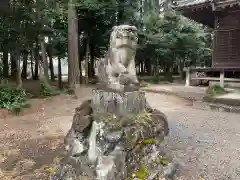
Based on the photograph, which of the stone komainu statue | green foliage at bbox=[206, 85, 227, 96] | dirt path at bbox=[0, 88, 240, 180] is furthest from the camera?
green foliage at bbox=[206, 85, 227, 96]

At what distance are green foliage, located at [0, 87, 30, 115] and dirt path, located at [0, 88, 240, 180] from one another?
383mm

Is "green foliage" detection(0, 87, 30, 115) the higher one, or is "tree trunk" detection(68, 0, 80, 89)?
"tree trunk" detection(68, 0, 80, 89)

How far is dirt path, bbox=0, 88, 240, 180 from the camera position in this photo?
5354 mm

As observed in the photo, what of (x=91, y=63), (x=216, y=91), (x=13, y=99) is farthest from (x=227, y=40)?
(x=91, y=63)

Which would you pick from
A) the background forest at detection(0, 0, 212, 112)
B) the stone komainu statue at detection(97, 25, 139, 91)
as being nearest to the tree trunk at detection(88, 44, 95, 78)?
the background forest at detection(0, 0, 212, 112)

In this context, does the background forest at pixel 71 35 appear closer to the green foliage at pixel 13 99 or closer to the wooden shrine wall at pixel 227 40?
the green foliage at pixel 13 99

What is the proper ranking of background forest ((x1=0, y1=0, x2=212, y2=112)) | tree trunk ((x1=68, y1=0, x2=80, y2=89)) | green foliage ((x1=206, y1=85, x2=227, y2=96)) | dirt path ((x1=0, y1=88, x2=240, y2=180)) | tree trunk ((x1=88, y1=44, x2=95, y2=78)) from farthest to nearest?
tree trunk ((x1=88, y1=44, x2=95, y2=78)), tree trunk ((x1=68, y1=0, x2=80, y2=89)), background forest ((x1=0, y1=0, x2=212, y2=112)), green foliage ((x1=206, y1=85, x2=227, y2=96)), dirt path ((x1=0, y1=88, x2=240, y2=180))

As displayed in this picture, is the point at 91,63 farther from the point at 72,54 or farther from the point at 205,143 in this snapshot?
the point at 205,143

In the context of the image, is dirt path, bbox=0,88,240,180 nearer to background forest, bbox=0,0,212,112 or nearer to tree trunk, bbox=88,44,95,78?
background forest, bbox=0,0,212,112

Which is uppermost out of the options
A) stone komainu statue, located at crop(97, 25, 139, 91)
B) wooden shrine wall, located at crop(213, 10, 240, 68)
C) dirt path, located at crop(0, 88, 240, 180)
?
wooden shrine wall, located at crop(213, 10, 240, 68)

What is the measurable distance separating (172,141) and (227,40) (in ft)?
28.0

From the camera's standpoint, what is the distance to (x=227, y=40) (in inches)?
524

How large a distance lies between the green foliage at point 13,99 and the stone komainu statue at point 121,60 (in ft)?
20.9

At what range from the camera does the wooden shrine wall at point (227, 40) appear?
12.9 m
